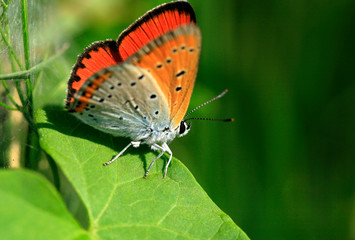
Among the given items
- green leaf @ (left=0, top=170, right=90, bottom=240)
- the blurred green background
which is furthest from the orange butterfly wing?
the blurred green background

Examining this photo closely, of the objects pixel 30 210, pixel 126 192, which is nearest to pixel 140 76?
pixel 126 192

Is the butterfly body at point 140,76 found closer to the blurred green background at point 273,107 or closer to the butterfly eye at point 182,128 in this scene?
the butterfly eye at point 182,128

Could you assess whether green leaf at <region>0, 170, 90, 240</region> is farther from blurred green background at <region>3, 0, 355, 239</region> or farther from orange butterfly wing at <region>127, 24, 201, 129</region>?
blurred green background at <region>3, 0, 355, 239</region>

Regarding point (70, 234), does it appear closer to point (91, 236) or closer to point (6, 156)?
point (91, 236)

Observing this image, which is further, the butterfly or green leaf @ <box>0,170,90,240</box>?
the butterfly

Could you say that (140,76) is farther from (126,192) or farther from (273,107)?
(273,107)

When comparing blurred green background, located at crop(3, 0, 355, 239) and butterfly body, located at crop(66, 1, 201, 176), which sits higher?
butterfly body, located at crop(66, 1, 201, 176)
